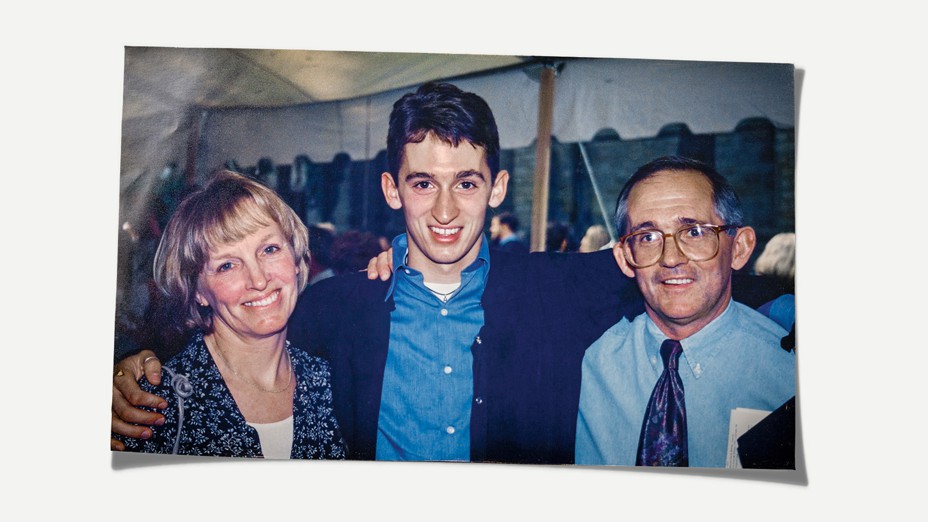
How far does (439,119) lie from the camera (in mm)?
3832

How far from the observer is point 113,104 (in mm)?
3881

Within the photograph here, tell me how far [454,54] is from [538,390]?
1547mm

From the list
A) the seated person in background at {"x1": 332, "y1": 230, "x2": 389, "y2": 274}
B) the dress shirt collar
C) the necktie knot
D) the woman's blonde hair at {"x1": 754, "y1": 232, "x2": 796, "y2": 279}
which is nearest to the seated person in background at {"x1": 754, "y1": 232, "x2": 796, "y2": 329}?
the woman's blonde hair at {"x1": 754, "y1": 232, "x2": 796, "y2": 279}

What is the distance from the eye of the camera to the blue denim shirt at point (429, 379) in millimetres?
3801

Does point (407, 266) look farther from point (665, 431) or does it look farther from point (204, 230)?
point (665, 431)

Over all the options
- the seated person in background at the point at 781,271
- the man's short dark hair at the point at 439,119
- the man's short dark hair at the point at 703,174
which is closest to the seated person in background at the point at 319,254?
the man's short dark hair at the point at 439,119

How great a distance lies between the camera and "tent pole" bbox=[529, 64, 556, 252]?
3.85 metres

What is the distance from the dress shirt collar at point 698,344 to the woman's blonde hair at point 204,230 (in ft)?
5.21

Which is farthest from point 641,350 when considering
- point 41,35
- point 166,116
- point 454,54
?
point 41,35

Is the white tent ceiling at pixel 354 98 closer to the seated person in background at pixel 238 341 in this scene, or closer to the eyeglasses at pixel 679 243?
the seated person in background at pixel 238 341

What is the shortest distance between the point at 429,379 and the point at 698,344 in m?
1.21

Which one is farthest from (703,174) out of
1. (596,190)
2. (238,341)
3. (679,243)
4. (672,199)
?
(238,341)

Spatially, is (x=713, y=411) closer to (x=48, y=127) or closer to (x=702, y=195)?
(x=702, y=195)

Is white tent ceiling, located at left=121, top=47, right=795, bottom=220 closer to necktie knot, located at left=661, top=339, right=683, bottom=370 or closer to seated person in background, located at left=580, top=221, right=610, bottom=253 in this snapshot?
seated person in background, located at left=580, top=221, right=610, bottom=253
